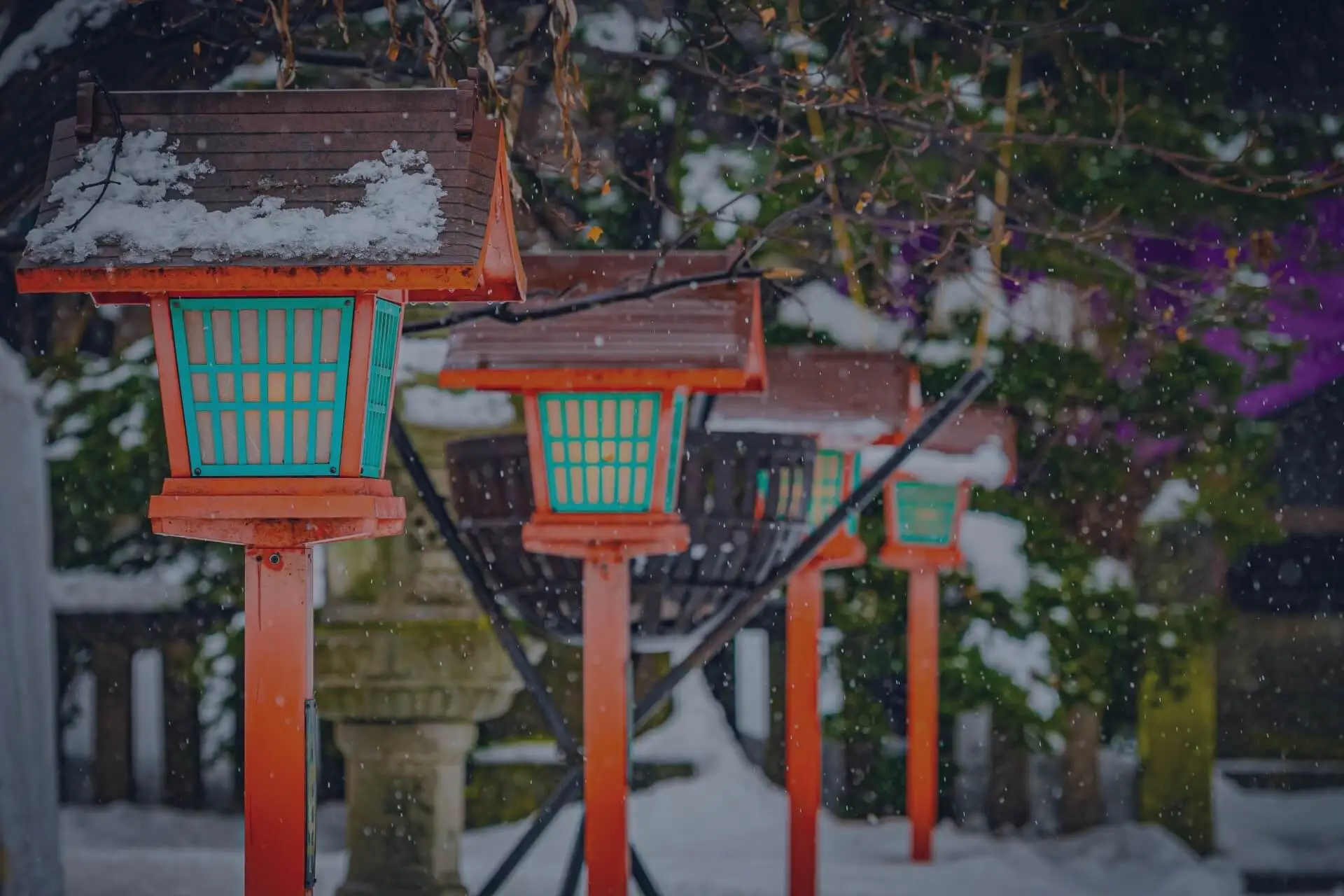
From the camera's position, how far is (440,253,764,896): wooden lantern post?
4.09m

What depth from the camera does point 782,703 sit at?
8.90m

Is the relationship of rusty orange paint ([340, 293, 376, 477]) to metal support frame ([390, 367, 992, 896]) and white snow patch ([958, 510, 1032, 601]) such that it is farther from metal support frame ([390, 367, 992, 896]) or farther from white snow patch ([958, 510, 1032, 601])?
white snow patch ([958, 510, 1032, 601])

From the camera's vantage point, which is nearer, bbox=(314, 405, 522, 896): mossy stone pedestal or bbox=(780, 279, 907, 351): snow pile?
bbox=(314, 405, 522, 896): mossy stone pedestal

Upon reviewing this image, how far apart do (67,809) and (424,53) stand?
5549 mm

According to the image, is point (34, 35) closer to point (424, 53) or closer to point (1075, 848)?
point (424, 53)

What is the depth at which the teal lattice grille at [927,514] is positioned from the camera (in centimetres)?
688

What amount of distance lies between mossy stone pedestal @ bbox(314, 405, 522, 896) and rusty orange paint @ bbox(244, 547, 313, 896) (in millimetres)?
2749

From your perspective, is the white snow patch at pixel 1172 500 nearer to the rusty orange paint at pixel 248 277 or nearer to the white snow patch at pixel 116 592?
the white snow patch at pixel 116 592

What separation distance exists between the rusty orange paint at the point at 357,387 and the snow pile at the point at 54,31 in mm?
1951

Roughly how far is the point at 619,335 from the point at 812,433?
1.38 metres

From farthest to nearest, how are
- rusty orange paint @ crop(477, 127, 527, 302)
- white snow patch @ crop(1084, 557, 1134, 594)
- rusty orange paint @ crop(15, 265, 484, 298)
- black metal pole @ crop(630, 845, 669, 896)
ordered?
1. white snow patch @ crop(1084, 557, 1134, 594)
2. black metal pole @ crop(630, 845, 669, 896)
3. rusty orange paint @ crop(477, 127, 527, 302)
4. rusty orange paint @ crop(15, 265, 484, 298)

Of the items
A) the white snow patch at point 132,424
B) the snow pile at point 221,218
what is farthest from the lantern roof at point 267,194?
the white snow patch at point 132,424

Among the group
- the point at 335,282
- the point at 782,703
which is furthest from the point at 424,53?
the point at 782,703

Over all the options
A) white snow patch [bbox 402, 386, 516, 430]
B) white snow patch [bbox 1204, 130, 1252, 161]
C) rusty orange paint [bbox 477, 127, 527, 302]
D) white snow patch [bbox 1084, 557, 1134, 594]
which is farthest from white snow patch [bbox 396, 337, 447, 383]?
white snow patch [bbox 1204, 130, 1252, 161]
